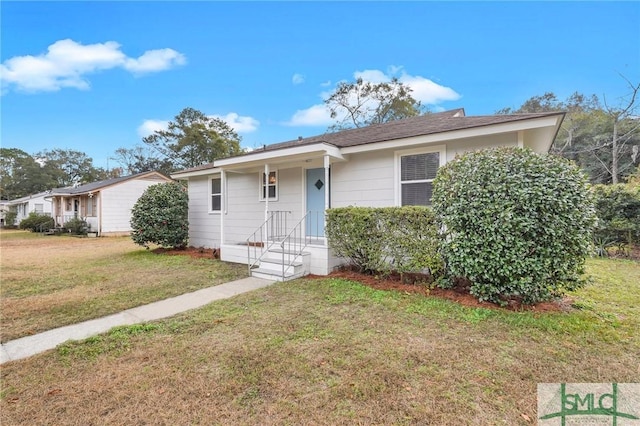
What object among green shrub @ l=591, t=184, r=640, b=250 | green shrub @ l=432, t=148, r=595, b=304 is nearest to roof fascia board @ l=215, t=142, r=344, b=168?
green shrub @ l=432, t=148, r=595, b=304

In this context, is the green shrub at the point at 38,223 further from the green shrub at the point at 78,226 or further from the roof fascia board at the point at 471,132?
the roof fascia board at the point at 471,132

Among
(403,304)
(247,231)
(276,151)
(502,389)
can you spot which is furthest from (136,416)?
(247,231)

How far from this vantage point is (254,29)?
10781 mm

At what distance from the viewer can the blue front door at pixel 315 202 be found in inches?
319

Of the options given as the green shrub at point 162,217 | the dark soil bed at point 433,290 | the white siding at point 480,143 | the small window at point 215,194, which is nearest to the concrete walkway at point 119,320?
the dark soil bed at point 433,290

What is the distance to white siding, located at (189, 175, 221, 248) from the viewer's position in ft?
35.4

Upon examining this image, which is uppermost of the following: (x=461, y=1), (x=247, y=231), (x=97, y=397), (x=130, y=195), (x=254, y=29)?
(x=254, y=29)

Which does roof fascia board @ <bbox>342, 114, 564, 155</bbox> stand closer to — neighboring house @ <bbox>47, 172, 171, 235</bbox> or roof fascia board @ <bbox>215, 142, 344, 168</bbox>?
roof fascia board @ <bbox>215, 142, 344, 168</bbox>

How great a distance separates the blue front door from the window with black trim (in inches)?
91.3

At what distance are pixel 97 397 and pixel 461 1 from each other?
37.6 feet

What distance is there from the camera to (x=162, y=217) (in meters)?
10.5

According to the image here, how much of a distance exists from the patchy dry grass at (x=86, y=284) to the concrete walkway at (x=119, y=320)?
248 mm

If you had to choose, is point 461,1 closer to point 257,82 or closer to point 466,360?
point 466,360

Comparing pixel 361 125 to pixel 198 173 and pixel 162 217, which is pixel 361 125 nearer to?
pixel 198 173
